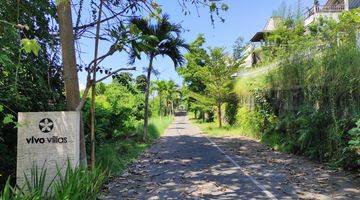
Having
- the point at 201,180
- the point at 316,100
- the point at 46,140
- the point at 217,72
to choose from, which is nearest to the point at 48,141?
the point at 46,140

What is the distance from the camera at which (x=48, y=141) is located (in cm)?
744

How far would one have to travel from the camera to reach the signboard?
736 cm

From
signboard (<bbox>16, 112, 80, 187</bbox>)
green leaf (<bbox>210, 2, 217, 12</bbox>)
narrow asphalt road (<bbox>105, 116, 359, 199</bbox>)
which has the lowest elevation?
narrow asphalt road (<bbox>105, 116, 359, 199</bbox>)

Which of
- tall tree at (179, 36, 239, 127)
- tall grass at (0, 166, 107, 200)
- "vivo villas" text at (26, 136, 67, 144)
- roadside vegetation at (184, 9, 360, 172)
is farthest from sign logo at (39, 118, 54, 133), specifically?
tall tree at (179, 36, 239, 127)

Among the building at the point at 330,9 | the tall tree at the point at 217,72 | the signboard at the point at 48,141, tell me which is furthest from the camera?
the building at the point at 330,9

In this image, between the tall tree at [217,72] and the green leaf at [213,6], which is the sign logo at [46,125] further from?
the tall tree at [217,72]

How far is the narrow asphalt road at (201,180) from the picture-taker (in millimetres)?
9008

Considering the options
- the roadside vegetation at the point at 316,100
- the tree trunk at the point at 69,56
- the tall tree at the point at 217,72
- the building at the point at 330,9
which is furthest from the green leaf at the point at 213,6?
the building at the point at 330,9

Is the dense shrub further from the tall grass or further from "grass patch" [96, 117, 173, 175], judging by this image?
the tall grass

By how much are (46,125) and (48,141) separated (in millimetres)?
262

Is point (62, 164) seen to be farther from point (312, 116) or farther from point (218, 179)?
point (312, 116)

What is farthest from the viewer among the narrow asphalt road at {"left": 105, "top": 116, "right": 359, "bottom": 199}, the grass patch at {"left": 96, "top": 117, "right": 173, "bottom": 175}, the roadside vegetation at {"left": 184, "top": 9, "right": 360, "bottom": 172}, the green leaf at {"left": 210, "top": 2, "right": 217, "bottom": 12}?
the roadside vegetation at {"left": 184, "top": 9, "right": 360, "bottom": 172}

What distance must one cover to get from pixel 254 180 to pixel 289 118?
746 cm

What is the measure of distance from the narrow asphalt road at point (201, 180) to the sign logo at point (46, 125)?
2184mm
